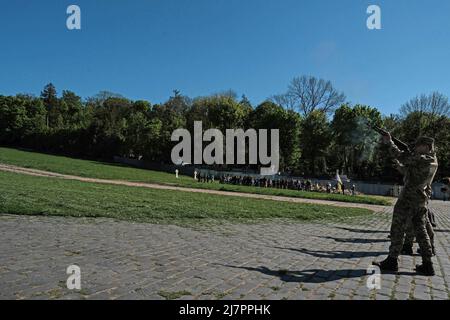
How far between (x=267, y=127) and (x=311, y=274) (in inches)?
2342

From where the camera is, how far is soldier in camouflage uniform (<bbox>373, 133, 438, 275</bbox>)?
5.91 metres

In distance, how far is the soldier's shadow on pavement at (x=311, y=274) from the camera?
5469 mm

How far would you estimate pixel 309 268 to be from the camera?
20.3 feet

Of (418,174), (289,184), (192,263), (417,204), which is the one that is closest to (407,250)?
(417,204)

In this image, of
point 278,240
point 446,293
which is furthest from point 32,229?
point 446,293

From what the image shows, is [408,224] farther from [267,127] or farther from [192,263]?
A: [267,127]

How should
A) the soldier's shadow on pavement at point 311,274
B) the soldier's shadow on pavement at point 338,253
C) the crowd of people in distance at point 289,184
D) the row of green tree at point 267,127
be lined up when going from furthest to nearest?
the row of green tree at point 267,127 < the crowd of people in distance at point 289,184 < the soldier's shadow on pavement at point 338,253 < the soldier's shadow on pavement at point 311,274

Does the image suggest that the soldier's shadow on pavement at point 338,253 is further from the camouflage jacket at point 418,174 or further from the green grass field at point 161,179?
the green grass field at point 161,179

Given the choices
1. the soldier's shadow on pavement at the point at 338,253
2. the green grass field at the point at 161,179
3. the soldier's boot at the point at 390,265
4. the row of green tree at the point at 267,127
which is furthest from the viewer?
the row of green tree at the point at 267,127

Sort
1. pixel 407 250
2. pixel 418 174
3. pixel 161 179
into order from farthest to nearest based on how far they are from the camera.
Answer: pixel 161 179 → pixel 407 250 → pixel 418 174

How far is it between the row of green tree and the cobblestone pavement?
4171cm

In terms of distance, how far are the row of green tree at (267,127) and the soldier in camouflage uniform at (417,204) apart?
43.1 meters

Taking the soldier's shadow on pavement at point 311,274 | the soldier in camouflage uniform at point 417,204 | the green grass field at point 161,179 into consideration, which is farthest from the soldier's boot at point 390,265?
the green grass field at point 161,179

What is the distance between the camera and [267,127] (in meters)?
64.6
